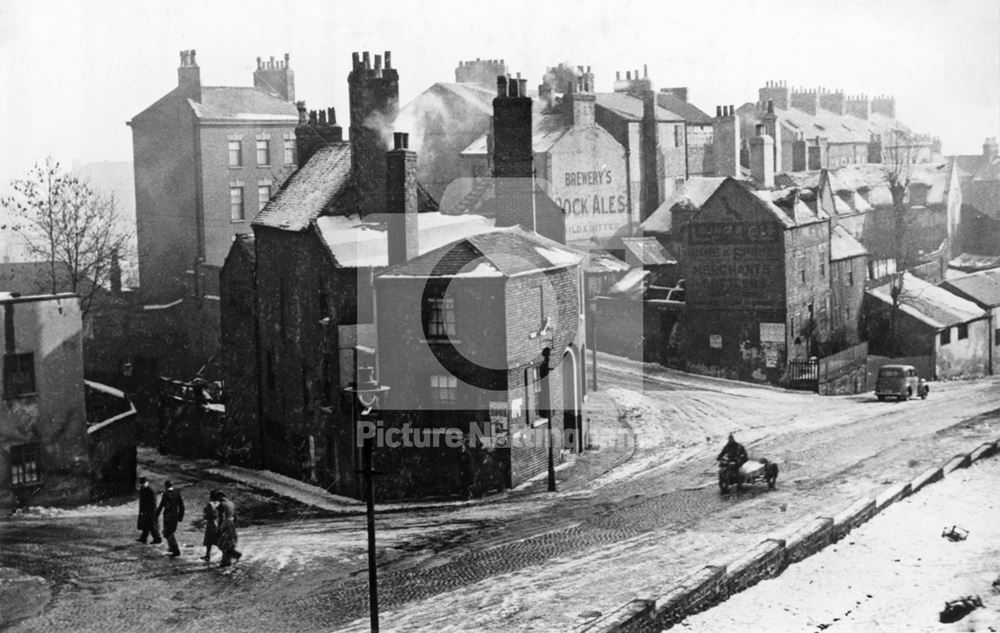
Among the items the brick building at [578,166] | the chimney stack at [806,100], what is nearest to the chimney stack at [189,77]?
the brick building at [578,166]

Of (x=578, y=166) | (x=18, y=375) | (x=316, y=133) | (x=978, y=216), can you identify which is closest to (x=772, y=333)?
(x=578, y=166)

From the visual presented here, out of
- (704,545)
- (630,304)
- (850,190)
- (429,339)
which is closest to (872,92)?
(850,190)

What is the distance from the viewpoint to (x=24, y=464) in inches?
1172

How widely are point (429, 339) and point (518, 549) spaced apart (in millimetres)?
8761

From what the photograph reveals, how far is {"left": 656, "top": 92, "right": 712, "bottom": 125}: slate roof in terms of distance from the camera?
201 feet

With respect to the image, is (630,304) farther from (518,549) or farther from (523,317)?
(518,549)

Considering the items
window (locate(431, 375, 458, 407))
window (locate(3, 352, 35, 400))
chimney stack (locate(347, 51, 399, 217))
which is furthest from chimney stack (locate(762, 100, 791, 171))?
window (locate(3, 352, 35, 400))

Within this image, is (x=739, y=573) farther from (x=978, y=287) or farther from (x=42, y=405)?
(x=978, y=287)

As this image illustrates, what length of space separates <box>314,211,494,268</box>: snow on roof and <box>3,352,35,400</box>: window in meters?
8.69

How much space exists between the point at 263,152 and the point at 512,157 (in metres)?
15.8

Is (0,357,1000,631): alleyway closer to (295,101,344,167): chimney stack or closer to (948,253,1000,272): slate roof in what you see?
(295,101,344,167): chimney stack

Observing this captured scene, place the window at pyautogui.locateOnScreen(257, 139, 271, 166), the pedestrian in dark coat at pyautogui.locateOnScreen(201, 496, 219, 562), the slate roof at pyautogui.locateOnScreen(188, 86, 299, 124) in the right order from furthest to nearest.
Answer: the window at pyautogui.locateOnScreen(257, 139, 271, 166), the slate roof at pyautogui.locateOnScreen(188, 86, 299, 124), the pedestrian in dark coat at pyautogui.locateOnScreen(201, 496, 219, 562)

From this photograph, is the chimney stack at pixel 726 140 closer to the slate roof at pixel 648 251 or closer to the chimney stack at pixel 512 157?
the slate roof at pixel 648 251

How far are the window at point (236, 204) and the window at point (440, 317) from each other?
17.5m
